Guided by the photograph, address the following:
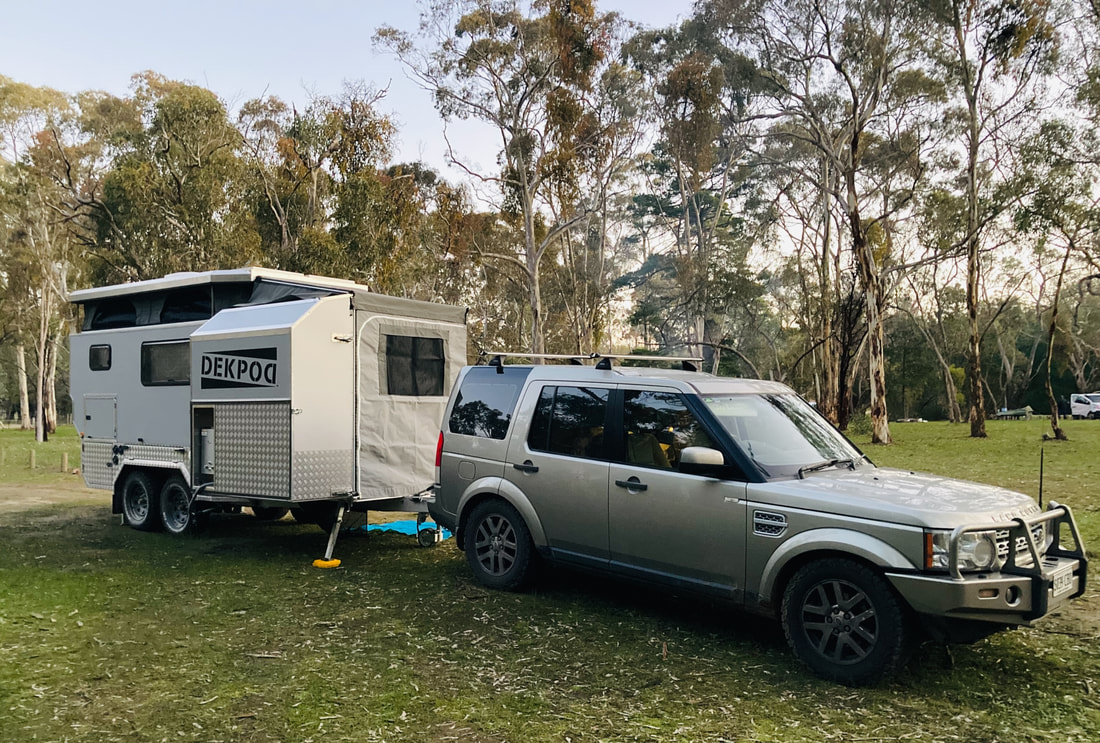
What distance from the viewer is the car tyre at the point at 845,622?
4.60 metres

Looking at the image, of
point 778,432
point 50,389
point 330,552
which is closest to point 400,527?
point 330,552

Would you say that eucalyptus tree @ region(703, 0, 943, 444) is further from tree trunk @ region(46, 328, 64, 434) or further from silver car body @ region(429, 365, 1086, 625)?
tree trunk @ region(46, 328, 64, 434)

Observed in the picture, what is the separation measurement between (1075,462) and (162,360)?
57.2 feet

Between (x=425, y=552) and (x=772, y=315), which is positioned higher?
(x=772, y=315)

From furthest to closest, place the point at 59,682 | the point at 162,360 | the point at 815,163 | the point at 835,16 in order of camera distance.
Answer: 1. the point at 815,163
2. the point at 835,16
3. the point at 162,360
4. the point at 59,682

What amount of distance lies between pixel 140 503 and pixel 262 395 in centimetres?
347

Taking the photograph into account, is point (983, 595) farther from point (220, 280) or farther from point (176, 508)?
point (176, 508)

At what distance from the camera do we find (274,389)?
803 cm

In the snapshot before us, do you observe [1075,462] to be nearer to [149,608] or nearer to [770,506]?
[770,506]

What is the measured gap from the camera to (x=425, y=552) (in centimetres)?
890

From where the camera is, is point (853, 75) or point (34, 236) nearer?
point (853, 75)

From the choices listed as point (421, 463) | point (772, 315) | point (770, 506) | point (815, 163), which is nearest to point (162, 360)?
point (421, 463)

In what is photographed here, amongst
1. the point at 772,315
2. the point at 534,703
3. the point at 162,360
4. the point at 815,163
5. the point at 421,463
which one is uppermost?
the point at 815,163

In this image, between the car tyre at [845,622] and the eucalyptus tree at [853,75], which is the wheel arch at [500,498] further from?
the eucalyptus tree at [853,75]
